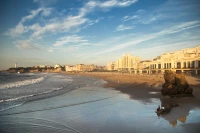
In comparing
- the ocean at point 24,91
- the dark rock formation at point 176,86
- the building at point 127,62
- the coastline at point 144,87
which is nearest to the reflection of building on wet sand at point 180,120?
the dark rock formation at point 176,86

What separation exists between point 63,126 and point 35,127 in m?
1.37

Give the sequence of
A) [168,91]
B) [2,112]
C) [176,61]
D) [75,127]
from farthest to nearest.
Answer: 1. [176,61]
2. [168,91]
3. [2,112]
4. [75,127]

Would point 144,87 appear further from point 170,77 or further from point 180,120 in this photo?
point 180,120

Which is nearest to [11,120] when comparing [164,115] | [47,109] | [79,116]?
[47,109]

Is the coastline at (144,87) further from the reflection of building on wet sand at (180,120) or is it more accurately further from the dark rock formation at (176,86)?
the reflection of building on wet sand at (180,120)

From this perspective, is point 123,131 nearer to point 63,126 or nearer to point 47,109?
point 63,126

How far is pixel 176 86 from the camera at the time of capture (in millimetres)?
15094

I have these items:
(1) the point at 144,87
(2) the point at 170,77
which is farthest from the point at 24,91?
(2) the point at 170,77

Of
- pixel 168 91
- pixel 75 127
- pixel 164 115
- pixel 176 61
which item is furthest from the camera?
pixel 176 61

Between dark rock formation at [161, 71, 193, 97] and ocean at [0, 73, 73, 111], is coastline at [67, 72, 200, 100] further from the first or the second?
ocean at [0, 73, 73, 111]

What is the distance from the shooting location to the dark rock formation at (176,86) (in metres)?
14.9

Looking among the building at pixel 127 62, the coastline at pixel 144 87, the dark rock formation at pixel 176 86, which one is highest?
the building at pixel 127 62

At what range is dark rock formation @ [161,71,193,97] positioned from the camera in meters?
14.9

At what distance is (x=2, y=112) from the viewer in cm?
1104
